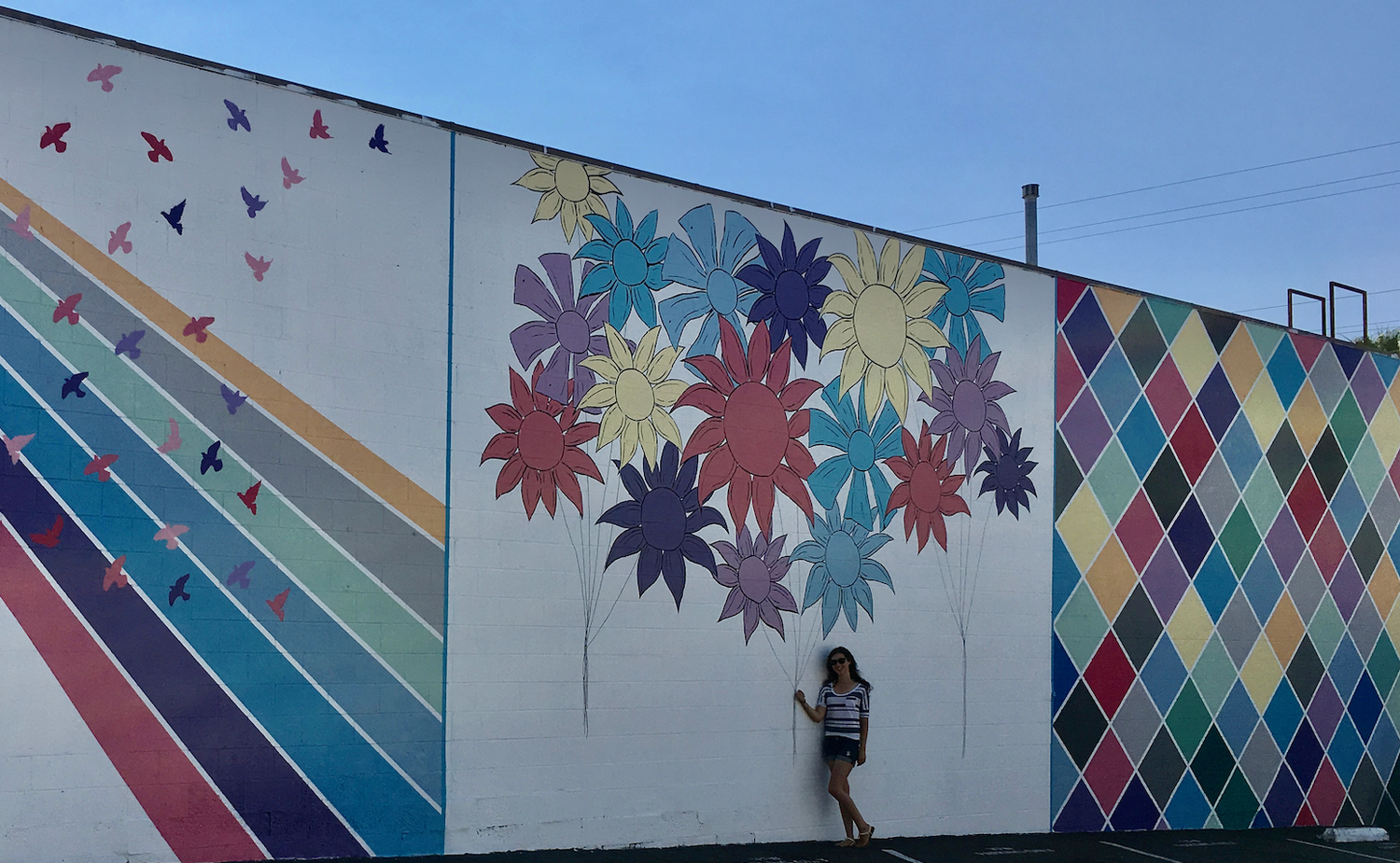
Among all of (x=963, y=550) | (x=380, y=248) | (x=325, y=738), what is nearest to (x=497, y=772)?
(x=325, y=738)

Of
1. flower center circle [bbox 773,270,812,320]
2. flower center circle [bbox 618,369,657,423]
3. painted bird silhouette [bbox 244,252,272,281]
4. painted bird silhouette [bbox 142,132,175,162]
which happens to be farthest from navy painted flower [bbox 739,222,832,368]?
painted bird silhouette [bbox 142,132,175,162]

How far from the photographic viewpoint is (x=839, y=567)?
11492 millimetres

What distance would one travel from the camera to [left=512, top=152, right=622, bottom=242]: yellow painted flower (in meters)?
10.2

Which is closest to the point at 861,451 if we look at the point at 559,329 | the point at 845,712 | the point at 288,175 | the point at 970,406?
the point at 970,406

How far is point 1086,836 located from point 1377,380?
24.3 feet

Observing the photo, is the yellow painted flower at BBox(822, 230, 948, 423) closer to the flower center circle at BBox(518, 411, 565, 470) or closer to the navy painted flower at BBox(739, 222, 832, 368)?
the navy painted flower at BBox(739, 222, 832, 368)

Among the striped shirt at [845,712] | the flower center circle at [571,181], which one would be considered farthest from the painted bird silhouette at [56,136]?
the striped shirt at [845,712]

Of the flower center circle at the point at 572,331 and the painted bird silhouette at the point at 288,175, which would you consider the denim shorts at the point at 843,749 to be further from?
the painted bird silhouette at the point at 288,175

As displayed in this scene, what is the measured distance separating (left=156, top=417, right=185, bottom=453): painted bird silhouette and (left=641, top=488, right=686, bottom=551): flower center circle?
11.6ft

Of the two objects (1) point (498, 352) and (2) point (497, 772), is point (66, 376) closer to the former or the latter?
(1) point (498, 352)

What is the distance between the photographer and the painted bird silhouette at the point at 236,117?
29.3ft

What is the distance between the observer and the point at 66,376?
27.0 feet

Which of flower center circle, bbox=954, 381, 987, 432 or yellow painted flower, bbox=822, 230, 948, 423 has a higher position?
yellow painted flower, bbox=822, 230, 948, 423

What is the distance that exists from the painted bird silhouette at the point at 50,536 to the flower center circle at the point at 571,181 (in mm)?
4322
